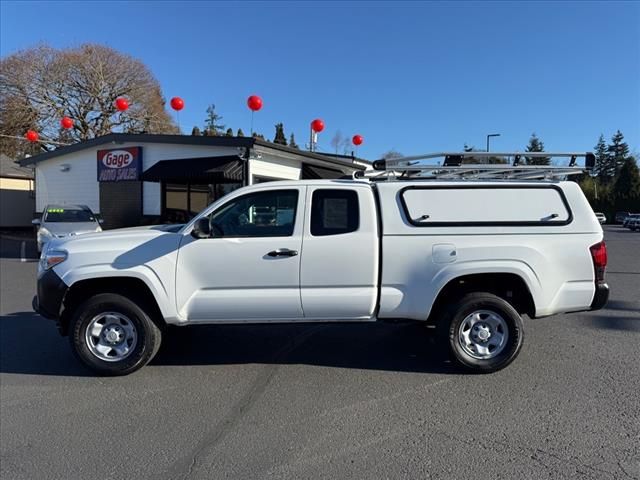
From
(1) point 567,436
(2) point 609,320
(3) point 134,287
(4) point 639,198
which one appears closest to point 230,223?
(3) point 134,287

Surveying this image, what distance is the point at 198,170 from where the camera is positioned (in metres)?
15.1

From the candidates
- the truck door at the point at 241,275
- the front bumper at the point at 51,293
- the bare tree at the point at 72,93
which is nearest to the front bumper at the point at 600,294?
the truck door at the point at 241,275

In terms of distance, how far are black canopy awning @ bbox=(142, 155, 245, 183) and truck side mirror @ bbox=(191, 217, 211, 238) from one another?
1023 cm

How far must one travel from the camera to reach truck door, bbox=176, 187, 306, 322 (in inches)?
173

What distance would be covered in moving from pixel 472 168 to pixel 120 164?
16317mm

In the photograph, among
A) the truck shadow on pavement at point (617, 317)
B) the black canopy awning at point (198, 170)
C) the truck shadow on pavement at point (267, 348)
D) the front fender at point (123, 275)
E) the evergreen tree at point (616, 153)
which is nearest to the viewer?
the front fender at point (123, 275)

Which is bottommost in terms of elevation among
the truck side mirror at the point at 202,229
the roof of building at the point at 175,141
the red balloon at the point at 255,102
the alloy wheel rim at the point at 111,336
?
the alloy wheel rim at the point at 111,336

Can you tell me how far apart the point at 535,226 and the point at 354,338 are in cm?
247

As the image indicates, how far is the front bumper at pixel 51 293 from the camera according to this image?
4.39 meters

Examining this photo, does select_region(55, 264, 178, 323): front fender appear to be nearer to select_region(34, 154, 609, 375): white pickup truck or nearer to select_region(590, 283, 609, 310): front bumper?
select_region(34, 154, 609, 375): white pickup truck

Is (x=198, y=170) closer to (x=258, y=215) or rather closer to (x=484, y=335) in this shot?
(x=258, y=215)

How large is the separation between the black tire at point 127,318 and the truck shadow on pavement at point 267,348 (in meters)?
0.31

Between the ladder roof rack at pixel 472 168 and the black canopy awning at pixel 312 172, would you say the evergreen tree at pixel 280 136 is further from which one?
the ladder roof rack at pixel 472 168

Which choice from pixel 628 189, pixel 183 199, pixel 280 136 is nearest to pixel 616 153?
pixel 628 189
